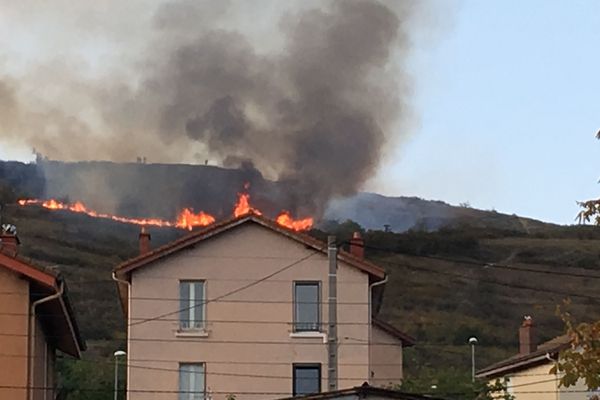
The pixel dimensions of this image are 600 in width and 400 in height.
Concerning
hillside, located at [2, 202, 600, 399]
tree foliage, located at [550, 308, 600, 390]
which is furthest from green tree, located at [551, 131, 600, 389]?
hillside, located at [2, 202, 600, 399]

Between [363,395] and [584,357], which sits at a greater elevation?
[584,357]

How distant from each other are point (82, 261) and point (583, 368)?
6027 inches

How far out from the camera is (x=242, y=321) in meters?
51.9

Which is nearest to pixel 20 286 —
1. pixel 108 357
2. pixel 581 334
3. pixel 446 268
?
pixel 581 334

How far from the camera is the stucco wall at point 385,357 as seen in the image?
6128cm

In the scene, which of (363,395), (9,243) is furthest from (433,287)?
(363,395)

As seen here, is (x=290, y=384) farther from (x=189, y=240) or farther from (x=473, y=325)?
(x=473, y=325)

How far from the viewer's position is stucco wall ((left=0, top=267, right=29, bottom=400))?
114ft

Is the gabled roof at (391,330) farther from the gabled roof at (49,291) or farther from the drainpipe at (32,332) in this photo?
the drainpipe at (32,332)

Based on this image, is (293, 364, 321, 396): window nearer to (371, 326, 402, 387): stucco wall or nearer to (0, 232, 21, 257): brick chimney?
(371, 326, 402, 387): stucco wall

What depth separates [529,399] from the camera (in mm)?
53594

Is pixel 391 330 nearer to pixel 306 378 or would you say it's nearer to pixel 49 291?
pixel 306 378

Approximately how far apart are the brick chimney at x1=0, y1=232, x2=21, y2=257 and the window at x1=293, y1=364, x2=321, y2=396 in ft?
47.0

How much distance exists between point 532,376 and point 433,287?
11224cm
